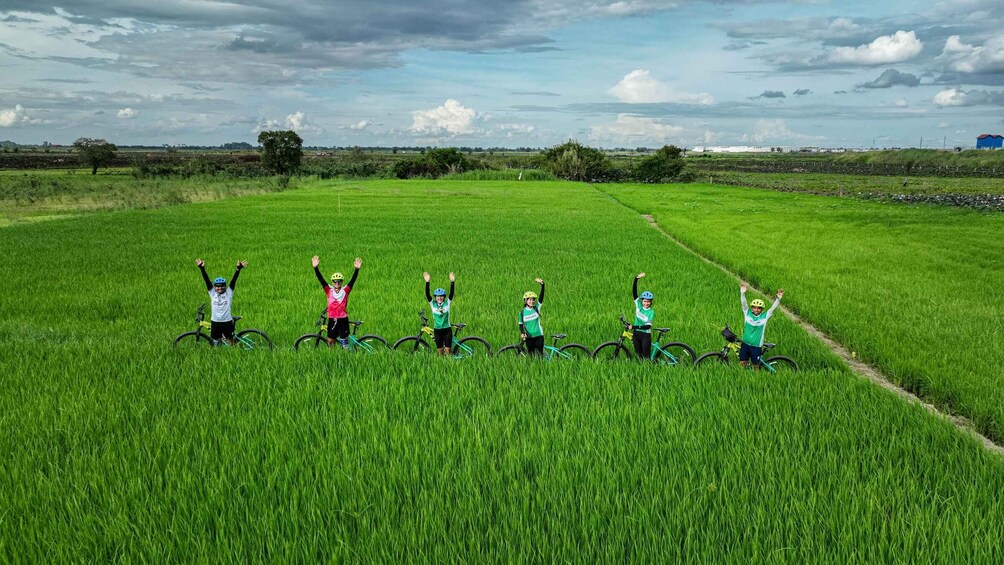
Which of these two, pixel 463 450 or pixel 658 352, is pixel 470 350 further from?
pixel 463 450

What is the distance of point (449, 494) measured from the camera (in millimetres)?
4160

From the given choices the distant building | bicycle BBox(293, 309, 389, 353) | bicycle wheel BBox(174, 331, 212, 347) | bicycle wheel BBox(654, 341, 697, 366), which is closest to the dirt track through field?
bicycle wheel BBox(654, 341, 697, 366)

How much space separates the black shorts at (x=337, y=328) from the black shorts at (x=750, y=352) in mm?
5267

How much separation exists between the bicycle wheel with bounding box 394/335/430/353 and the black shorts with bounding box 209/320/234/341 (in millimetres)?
2243

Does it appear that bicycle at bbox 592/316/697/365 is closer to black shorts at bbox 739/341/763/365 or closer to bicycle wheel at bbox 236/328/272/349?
black shorts at bbox 739/341/763/365

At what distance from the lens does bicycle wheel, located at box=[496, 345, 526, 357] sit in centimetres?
763

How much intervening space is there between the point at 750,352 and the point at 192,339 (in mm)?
7761

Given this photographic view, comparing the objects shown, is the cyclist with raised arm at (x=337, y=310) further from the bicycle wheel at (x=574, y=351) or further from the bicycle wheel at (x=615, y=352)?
the bicycle wheel at (x=615, y=352)

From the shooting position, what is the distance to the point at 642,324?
7.38 meters

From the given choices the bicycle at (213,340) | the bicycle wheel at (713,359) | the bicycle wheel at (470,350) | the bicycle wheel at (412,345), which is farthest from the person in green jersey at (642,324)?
the bicycle at (213,340)

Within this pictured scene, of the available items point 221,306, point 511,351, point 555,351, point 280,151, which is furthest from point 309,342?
point 280,151

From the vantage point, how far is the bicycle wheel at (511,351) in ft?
25.0

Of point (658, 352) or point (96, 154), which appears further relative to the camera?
point (96, 154)

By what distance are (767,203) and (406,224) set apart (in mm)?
25401
